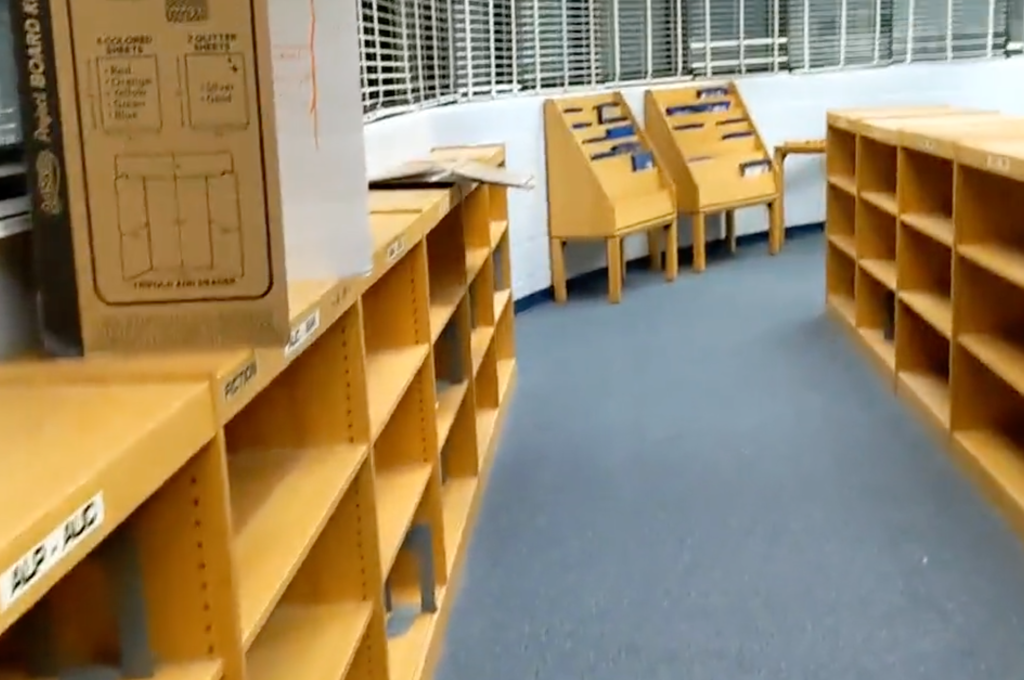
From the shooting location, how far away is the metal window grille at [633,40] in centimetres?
490

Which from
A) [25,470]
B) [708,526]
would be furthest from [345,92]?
[708,526]

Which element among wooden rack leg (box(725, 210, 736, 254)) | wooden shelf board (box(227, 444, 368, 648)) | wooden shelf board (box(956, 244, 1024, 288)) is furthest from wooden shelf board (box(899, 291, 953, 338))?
wooden rack leg (box(725, 210, 736, 254))

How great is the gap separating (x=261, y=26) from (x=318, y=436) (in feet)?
3.05

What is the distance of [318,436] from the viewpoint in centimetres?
221

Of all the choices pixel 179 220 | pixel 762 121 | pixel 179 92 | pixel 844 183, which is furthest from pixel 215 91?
pixel 762 121

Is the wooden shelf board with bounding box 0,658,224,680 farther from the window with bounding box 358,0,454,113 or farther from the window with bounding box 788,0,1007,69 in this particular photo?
the window with bounding box 788,0,1007,69

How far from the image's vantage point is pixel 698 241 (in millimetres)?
7438

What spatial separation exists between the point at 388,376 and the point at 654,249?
5079 millimetres

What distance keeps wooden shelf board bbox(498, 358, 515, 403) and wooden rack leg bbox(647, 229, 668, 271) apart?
2677 millimetres

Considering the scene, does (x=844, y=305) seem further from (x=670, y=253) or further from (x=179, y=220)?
(x=179, y=220)

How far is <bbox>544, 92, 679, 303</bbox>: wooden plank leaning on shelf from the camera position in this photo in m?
6.59

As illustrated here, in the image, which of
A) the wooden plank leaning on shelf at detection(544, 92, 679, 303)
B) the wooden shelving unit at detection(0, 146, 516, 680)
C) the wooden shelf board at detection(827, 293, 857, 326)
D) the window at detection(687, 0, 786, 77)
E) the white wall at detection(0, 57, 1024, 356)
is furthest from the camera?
the window at detection(687, 0, 786, 77)

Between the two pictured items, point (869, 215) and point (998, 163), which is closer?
point (998, 163)

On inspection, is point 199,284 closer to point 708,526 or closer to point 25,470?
point 25,470
